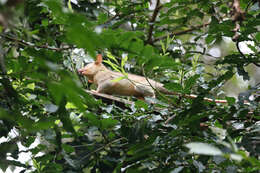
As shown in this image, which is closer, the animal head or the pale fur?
the pale fur

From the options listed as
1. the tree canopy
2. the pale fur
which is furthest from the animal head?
the tree canopy

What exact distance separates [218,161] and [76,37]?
1.24 metres

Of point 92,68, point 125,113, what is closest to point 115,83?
point 92,68

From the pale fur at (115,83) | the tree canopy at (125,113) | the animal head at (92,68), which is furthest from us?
the animal head at (92,68)

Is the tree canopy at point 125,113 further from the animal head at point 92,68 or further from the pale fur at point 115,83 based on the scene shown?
the animal head at point 92,68

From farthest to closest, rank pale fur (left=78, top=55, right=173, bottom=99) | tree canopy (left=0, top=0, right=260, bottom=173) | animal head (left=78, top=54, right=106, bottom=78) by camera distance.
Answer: animal head (left=78, top=54, right=106, bottom=78) < pale fur (left=78, top=55, right=173, bottom=99) < tree canopy (left=0, top=0, right=260, bottom=173)

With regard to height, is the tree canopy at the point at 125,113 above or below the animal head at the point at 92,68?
below

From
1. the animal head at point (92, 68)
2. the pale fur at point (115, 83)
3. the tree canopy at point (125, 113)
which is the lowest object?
the tree canopy at point (125, 113)

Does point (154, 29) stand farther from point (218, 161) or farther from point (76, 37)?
point (76, 37)

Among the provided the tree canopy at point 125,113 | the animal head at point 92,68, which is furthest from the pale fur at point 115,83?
the tree canopy at point 125,113

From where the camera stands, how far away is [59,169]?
229 centimetres

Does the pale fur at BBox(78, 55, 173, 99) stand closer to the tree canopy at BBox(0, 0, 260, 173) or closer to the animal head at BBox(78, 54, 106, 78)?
the animal head at BBox(78, 54, 106, 78)

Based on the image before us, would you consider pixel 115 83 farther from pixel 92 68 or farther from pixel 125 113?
pixel 125 113

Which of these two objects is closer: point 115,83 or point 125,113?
point 125,113
